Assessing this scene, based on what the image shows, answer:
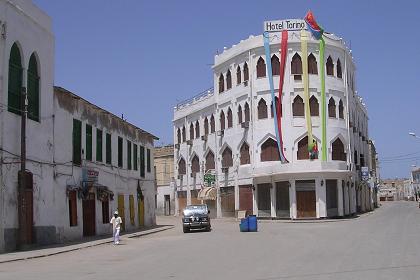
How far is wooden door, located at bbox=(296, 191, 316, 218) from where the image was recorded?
4778 centimetres

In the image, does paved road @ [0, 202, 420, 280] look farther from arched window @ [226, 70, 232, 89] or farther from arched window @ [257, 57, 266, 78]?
arched window @ [226, 70, 232, 89]

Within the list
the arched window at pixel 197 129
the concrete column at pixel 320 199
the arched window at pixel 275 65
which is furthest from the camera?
the arched window at pixel 197 129

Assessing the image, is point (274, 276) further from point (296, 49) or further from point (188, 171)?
point (188, 171)

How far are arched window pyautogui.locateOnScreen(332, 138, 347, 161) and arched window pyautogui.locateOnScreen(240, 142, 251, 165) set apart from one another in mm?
7771

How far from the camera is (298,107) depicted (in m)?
49.6

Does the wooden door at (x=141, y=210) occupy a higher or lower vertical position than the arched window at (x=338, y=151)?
lower

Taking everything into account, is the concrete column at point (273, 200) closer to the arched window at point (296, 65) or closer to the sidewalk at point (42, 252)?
the arched window at point (296, 65)

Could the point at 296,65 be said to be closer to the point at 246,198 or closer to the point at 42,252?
the point at 246,198

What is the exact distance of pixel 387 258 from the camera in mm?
16125

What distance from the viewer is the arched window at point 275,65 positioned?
50.1 metres

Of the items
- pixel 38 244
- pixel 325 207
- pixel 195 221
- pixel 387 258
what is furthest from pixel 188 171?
pixel 387 258

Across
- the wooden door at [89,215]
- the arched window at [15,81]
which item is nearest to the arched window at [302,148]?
the wooden door at [89,215]

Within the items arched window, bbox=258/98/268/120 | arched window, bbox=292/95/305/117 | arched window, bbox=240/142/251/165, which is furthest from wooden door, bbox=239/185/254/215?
arched window, bbox=292/95/305/117

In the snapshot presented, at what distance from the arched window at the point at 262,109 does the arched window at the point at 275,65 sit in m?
2.76
